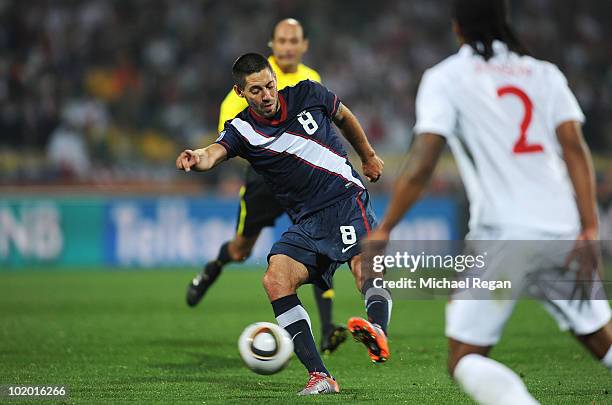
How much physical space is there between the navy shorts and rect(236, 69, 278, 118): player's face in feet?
2.57

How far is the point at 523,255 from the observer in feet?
13.2

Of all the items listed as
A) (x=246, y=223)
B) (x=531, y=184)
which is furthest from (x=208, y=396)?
(x=246, y=223)

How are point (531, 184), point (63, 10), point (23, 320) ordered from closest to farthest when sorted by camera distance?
point (531, 184) → point (23, 320) → point (63, 10)

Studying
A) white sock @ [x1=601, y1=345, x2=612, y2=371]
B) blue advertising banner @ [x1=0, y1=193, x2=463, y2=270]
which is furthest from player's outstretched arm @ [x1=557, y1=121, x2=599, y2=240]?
blue advertising banner @ [x1=0, y1=193, x2=463, y2=270]

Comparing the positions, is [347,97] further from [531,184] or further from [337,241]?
[531,184]

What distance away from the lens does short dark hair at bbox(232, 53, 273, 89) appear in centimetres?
622

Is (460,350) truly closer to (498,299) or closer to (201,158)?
(498,299)

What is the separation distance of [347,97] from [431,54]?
8.11 ft

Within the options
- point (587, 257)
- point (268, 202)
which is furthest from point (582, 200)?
point (268, 202)

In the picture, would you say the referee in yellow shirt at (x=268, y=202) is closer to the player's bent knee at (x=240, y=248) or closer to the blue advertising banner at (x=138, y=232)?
the player's bent knee at (x=240, y=248)

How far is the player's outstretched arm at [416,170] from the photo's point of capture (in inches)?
159

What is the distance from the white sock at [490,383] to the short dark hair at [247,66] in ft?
9.08

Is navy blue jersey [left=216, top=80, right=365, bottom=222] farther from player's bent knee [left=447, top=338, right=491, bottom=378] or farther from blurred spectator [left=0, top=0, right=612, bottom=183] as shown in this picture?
blurred spectator [left=0, top=0, right=612, bottom=183]

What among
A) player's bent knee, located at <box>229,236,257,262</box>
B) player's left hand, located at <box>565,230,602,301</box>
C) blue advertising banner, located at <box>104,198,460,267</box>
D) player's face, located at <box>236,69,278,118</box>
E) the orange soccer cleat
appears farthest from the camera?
blue advertising banner, located at <box>104,198,460,267</box>
